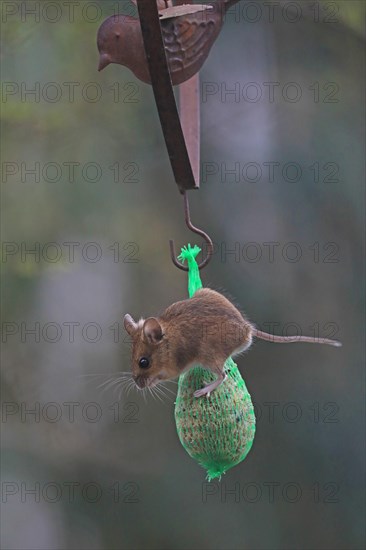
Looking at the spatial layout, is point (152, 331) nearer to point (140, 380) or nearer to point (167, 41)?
point (140, 380)

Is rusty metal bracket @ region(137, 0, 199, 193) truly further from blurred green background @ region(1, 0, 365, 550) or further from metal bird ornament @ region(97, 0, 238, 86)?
blurred green background @ region(1, 0, 365, 550)

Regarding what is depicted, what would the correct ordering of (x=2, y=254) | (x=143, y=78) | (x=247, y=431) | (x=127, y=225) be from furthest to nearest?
(x=127, y=225), (x=2, y=254), (x=247, y=431), (x=143, y=78)

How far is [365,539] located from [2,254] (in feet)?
8.24

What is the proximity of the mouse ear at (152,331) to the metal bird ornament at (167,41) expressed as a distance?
605 mm

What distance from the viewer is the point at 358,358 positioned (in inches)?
208

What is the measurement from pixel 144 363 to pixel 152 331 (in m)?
0.10

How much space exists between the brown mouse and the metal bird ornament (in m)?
0.65

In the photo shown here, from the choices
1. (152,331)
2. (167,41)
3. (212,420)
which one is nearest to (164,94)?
(167,41)

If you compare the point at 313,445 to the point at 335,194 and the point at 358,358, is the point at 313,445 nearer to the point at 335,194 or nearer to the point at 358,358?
the point at 358,358

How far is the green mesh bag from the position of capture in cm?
259

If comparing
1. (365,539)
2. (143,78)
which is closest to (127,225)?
(365,539)

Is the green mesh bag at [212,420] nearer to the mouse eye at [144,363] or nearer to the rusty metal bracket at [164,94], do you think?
the mouse eye at [144,363]

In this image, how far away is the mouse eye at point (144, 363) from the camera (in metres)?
2.44

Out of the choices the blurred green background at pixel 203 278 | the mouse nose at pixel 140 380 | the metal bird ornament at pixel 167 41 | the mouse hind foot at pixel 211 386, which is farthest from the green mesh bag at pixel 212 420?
the blurred green background at pixel 203 278
